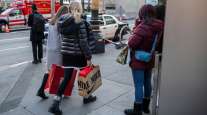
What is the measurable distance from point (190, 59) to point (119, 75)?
12.4 ft

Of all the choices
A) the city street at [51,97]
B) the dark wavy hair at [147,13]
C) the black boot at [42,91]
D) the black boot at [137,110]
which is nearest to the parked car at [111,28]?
the city street at [51,97]

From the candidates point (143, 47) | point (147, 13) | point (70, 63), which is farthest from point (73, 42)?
point (147, 13)

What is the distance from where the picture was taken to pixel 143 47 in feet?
12.1

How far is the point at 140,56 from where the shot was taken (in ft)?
12.1

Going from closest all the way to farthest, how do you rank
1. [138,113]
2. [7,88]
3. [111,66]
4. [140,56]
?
[140,56] < [138,113] < [7,88] < [111,66]

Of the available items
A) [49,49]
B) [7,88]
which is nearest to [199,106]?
[49,49]

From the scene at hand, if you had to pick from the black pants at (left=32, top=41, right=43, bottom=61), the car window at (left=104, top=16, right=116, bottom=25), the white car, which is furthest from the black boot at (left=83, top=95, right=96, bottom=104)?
the car window at (left=104, top=16, right=116, bottom=25)

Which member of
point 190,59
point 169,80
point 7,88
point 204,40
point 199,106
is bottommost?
point 7,88

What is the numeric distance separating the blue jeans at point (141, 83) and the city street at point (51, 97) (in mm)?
529

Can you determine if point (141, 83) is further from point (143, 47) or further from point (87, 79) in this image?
point (87, 79)

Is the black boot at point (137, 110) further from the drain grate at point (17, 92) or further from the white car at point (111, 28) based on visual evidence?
the white car at point (111, 28)

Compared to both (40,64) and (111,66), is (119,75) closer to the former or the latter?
(111,66)

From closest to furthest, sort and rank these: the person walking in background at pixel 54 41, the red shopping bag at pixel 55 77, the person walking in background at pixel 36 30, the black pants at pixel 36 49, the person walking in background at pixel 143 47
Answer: the person walking in background at pixel 143 47, the person walking in background at pixel 54 41, the red shopping bag at pixel 55 77, the person walking in background at pixel 36 30, the black pants at pixel 36 49

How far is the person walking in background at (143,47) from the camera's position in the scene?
3.56 metres
